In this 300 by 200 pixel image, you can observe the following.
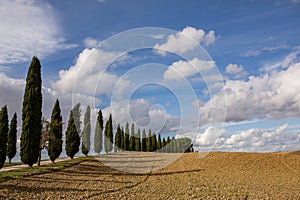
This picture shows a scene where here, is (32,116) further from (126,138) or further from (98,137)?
(126,138)

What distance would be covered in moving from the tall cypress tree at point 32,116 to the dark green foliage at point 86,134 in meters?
17.6

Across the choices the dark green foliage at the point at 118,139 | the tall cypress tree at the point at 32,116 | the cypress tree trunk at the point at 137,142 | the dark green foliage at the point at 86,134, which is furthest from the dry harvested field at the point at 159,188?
the cypress tree trunk at the point at 137,142

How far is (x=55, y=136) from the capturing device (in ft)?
102

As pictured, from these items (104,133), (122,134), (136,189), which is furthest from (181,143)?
(136,189)

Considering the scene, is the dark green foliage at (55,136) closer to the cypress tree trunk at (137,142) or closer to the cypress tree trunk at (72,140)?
the cypress tree trunk at (72,140)

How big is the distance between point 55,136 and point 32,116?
8095 mm

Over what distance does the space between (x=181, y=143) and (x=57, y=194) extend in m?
54.0

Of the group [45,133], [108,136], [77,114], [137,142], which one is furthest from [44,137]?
[137,142]

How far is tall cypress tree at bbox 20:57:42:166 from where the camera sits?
74.9ft

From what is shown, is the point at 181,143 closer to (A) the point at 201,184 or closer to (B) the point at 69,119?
(B) the point at 69,119

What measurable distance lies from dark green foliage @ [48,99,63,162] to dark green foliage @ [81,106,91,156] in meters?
9.06

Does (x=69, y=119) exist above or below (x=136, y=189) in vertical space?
above

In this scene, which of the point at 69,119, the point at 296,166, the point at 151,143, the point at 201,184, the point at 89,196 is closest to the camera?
the point at 89,196

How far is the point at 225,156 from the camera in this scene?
1247 inches
